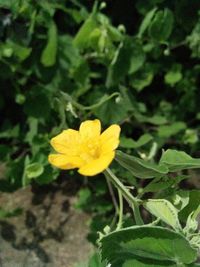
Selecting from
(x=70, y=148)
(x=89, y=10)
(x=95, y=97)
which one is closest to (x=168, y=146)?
(x=95, y=97)

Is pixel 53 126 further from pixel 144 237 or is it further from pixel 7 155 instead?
pixel 144 237

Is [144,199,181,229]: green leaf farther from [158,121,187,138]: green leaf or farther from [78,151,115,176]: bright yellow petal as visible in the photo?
[158,121,187,138]: green leaf

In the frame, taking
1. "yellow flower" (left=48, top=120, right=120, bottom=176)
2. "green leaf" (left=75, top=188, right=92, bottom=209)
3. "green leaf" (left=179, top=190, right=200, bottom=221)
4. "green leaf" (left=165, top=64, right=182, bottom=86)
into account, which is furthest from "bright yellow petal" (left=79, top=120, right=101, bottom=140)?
"green leaf" (left=165, top=64, right=182, bottom=86)

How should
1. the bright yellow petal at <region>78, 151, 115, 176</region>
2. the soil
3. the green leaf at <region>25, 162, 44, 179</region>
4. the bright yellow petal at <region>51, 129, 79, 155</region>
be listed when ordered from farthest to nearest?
the soil
the green leaf at <region>25, 162, 44, 179</region>
the bright yellow petal at <region>51, 129, 79, 155</region>
the bright yellow petal at <region>78, 151, 115, 176</region>

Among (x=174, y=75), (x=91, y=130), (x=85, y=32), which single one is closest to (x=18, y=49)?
(x=85, y=32)

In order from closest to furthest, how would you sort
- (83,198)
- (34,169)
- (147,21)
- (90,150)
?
(90,150) < (34,169) < (147,21) < (83,198)

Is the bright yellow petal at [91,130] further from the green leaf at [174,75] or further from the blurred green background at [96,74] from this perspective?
the green leaf at [174,75]

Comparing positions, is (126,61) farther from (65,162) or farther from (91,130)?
(65,162)
